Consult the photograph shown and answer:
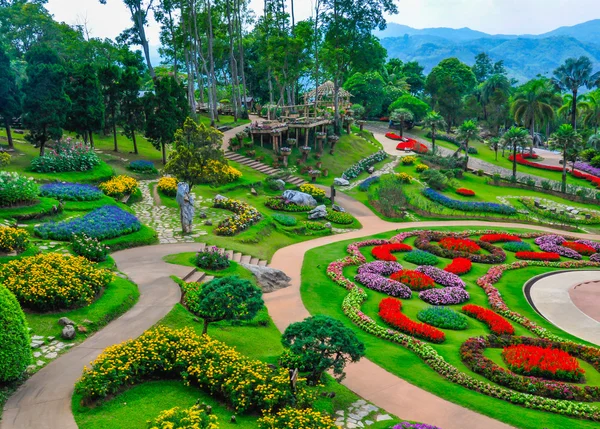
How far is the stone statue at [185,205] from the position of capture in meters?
25.4

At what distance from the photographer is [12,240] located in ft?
61.1

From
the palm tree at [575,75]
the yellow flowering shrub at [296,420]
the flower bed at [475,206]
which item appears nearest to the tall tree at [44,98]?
the yellow flowering shrub at [296,420]

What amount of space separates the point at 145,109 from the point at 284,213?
13559 mm

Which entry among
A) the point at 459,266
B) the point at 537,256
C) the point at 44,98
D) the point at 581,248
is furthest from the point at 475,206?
the point at 44,98

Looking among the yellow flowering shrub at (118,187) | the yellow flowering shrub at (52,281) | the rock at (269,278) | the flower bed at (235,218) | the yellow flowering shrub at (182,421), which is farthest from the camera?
the yellow flowering shrub at (118,187)

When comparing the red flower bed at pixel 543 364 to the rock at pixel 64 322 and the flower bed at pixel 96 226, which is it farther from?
the flower bed at pixel 96 226

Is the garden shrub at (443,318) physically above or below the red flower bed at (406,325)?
below

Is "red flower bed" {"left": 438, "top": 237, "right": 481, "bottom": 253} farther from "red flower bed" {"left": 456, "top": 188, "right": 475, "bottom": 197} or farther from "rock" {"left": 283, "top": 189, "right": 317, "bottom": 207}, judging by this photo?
"red flower bed" {"left": 456, "top": 188, "right": 475, "bottom": 197}

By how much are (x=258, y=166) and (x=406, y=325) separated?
89.0ft

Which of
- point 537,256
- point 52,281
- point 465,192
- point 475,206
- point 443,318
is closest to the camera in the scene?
point 52,281

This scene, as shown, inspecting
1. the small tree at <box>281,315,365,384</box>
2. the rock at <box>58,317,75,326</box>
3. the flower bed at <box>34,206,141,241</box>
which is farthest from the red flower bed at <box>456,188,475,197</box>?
the rock at <box>58,317,75,326</box>

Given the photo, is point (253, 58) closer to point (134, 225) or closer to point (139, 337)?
point (134, 225)

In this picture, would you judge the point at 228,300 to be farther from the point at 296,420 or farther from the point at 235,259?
the point at 235,259

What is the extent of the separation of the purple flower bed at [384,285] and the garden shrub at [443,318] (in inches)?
82.2
